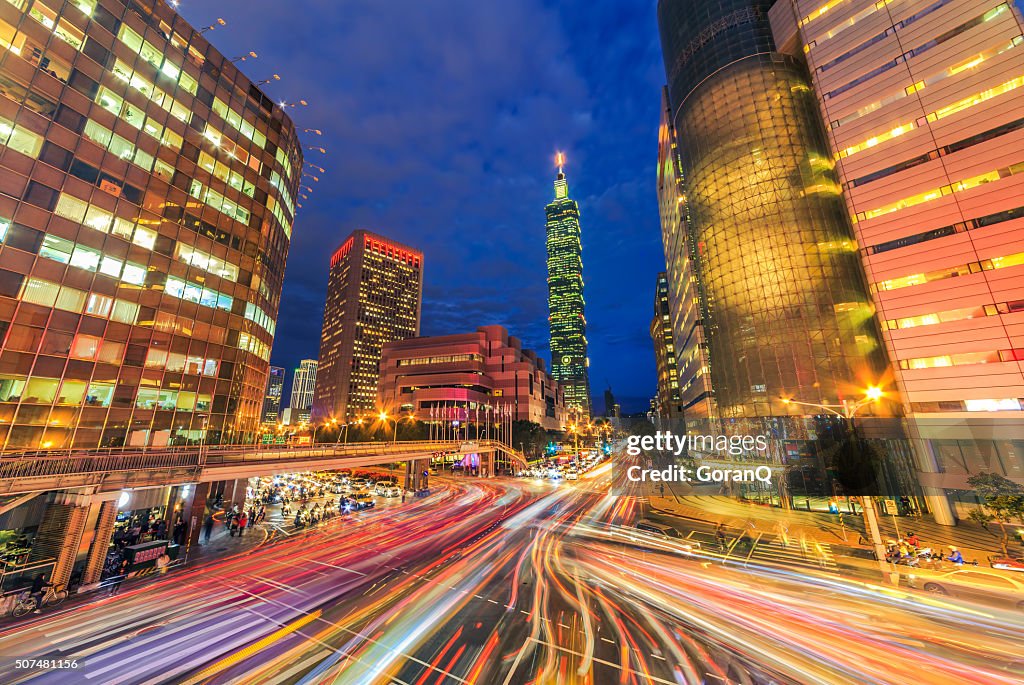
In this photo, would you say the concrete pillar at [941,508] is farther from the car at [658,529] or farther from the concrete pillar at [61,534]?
the concrete pillar at [61,534]

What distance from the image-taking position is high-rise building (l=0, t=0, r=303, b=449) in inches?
982

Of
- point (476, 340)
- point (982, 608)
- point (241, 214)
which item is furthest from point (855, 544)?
point (476, 340)

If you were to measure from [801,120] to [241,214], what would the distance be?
77491 millimetres

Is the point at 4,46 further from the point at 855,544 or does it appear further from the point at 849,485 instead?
the point at 849,485

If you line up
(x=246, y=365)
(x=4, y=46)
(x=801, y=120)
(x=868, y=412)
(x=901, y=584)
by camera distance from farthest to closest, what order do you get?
(x=801, y=120) < (x=868, y=412) < (x=246, y=365) < (x=4, y=46) < (x=901, y=584)

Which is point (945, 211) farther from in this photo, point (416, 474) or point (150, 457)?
point (150, 457)

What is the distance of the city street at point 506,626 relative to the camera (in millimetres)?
11203

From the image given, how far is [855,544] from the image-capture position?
25750 millimetres

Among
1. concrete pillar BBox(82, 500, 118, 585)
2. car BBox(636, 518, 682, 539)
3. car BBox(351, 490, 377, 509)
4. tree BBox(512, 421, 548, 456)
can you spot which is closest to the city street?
concrete pillar BBox(82, 500, 118, 585)

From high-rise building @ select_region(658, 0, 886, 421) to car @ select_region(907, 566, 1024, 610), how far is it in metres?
27.0

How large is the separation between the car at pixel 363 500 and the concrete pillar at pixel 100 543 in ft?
71.4

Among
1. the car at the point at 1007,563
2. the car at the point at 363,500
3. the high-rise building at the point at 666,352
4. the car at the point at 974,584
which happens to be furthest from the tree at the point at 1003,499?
the high-rise building at the point at 666,352

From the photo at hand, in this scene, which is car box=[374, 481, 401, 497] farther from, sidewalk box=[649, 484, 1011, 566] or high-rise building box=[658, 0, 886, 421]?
high-rise building box=[658, 0, 886, 421]

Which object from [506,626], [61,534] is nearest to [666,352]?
[506,626]
